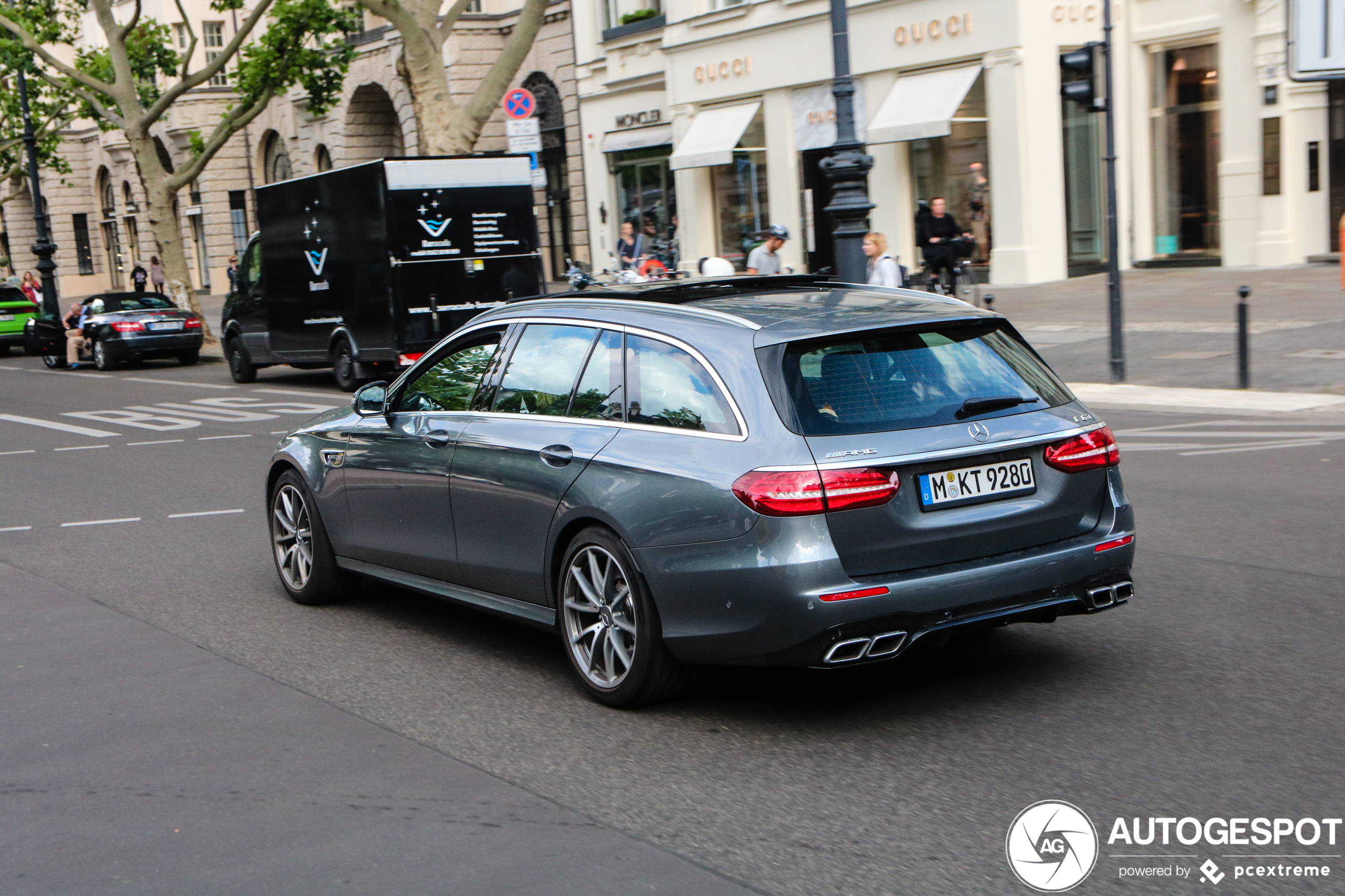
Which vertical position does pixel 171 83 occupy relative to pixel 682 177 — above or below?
above

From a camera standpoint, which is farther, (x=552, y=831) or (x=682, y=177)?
(x=682, y=177)

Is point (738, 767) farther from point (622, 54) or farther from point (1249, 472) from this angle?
point (622, 54)

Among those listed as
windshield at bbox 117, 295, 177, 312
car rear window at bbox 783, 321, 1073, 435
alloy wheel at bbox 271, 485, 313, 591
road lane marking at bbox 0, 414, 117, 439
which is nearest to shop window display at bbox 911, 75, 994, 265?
windshield at bbox 117, 295, 177, 312

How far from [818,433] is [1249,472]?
604cm

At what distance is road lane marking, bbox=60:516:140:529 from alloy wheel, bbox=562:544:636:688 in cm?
580

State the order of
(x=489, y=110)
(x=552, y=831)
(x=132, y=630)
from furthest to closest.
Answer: (x=489, y=110), (x=132, y=630), (x=552, y=831)

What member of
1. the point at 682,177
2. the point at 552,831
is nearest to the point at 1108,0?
the point at 552,831

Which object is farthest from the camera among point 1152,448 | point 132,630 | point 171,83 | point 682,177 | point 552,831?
point 171,83

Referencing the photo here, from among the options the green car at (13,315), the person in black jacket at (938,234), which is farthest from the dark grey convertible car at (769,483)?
the green car at (13,315)

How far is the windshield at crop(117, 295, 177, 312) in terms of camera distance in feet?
93.0

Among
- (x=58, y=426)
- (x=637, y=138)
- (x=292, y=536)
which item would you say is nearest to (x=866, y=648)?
(x=292, y=536)

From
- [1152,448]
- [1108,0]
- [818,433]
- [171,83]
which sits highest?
[171,83]

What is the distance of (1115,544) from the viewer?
5.34 meters

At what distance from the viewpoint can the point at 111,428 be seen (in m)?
16.9
